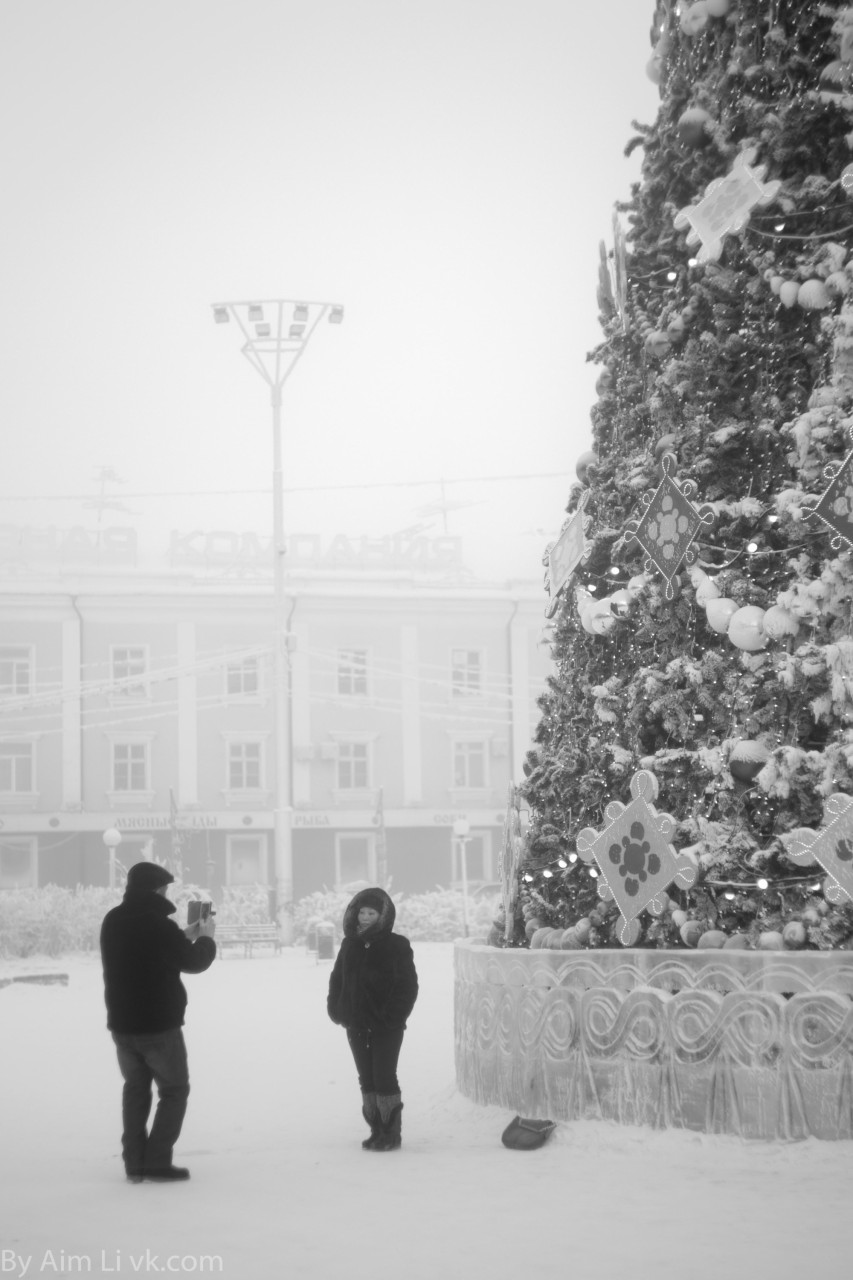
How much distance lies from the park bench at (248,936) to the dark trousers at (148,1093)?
19181 mm

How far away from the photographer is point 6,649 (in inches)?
1556

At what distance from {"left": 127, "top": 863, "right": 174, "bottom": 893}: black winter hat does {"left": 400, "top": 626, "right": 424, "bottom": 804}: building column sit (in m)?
33.7

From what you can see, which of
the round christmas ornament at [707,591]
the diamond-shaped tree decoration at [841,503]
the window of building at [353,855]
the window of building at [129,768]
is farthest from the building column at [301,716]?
the diamond-shaped tree decoration at [841,503]

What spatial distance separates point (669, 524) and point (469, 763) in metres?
33.8

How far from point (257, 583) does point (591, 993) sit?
35.3 m

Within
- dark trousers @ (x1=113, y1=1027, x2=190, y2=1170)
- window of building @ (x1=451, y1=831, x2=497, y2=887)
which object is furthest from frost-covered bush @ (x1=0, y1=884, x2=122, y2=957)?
dark trousers @ (x1=113, y1=1027, x2=190, y2=1170)

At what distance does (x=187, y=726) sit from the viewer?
40.0 meters

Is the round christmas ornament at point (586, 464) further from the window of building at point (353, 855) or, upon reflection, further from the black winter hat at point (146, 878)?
the window of building at point (353, 855)

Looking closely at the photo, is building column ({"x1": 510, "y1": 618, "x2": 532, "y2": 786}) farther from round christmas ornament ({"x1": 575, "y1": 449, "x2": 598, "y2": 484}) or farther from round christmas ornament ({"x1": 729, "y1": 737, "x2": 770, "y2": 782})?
round christmas ornament ({"x1": 729, "y1": 737, "x2": 770, "y2": 782})

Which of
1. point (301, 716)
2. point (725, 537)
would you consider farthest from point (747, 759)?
point (301, 716)

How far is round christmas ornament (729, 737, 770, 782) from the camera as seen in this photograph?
7227 mm

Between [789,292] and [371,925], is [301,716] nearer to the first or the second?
[371,925]

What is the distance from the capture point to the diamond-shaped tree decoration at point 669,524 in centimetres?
773

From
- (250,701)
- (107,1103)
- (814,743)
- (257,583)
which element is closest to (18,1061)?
(107,1103)
